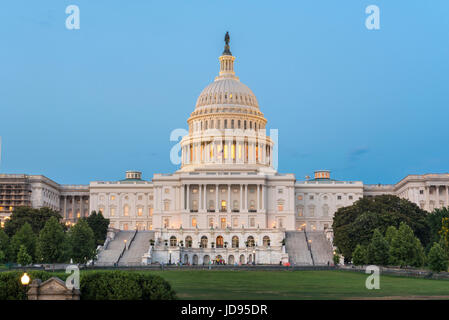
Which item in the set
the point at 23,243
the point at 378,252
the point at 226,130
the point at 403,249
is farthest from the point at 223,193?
the point at 403,249

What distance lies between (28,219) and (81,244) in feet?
96.1

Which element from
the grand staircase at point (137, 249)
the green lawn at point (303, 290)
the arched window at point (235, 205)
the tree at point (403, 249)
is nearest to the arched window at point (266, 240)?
the grand staircase at point (137, 249)

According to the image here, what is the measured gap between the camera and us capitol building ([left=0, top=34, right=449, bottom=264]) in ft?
442

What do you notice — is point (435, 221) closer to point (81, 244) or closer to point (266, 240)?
point (266, 240)

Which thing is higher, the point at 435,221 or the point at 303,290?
the point at 435,221

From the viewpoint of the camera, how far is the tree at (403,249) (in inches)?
3339

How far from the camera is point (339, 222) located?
401ft

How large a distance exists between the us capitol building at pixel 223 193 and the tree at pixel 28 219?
1215 cm

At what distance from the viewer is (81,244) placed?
97.9 metres

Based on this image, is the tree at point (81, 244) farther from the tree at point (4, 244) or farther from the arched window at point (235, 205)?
the arched window at point (235, 205)

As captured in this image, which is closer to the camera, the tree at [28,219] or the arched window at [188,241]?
the tree at [28,219]
